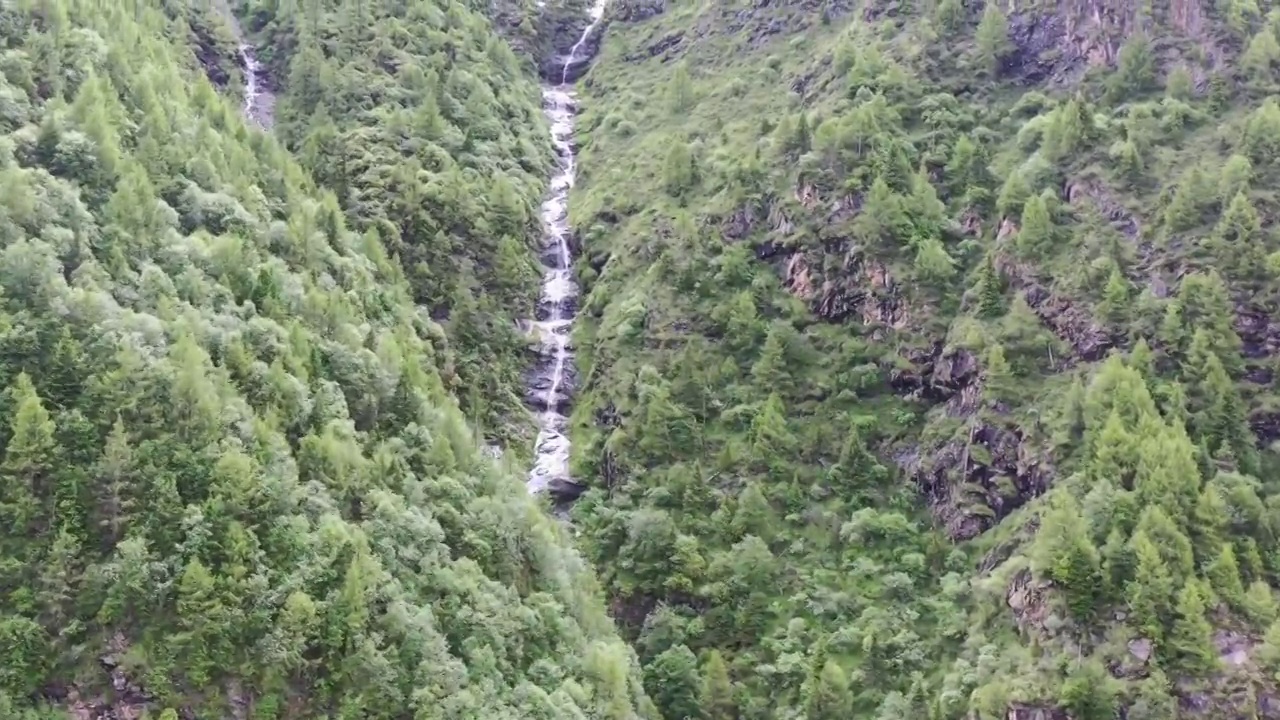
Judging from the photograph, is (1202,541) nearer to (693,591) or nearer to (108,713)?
(693,591)

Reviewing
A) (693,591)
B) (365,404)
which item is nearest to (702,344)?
(693,591)

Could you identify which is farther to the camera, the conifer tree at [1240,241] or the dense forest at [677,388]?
the conifer tree at [1240,241]

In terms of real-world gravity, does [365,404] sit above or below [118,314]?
below

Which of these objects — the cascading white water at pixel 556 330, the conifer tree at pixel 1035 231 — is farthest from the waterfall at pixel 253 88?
the conifer tree at pixel 1035 231

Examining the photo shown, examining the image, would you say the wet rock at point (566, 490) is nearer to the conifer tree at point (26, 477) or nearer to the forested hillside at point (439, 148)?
the forested hillside at point (439, 148)

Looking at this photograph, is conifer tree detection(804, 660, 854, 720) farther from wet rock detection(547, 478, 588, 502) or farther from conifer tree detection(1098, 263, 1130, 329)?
conifer tree detection(1098, 263, 1130, 329)

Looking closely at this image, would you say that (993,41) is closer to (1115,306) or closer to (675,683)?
(1115,306)

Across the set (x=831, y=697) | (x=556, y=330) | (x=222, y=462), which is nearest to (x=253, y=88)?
(x=556, y=330)
